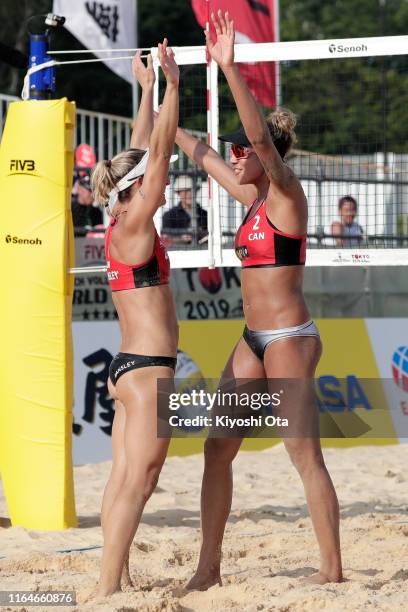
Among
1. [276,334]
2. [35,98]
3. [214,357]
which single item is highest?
[35,98]

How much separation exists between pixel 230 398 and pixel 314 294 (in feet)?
22.1

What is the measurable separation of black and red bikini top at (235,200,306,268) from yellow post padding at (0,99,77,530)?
6.05 ft

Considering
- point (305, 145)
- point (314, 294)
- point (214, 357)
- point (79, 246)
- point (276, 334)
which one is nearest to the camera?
point (276, 334)

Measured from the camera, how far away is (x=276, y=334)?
4555 mm

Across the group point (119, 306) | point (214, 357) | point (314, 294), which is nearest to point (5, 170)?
point (119, 306)

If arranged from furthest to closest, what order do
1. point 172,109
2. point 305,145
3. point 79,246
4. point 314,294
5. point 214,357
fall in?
point 305,145
point 314,294
point 79,246
point 214,357
point 172,109

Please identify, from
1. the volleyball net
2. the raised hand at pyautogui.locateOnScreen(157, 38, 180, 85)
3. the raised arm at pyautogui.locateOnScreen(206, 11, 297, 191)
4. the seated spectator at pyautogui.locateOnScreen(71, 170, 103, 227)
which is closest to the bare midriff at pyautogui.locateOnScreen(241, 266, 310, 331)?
the raised arm at pyautogui.locateOnScreen(206, 11, 297, 191)

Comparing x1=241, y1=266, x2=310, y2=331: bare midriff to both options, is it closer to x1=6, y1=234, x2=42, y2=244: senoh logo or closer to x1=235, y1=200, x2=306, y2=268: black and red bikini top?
x1=235, y1=200, x2=306, y2=268: black and red bikini top

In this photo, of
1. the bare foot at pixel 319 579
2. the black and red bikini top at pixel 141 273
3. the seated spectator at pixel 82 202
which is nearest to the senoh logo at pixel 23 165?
the black and red bikini top at pixel 141 273

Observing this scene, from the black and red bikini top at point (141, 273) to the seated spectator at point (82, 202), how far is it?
5961mm

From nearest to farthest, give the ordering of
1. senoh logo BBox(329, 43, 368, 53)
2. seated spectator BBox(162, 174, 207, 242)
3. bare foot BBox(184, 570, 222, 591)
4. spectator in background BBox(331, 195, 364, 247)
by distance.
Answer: bare foot BBox(184, 570, 222, 591) < senoh logo BBox(329, 43, 368, 53) < seated spectator BBox(162, 174, 207, 242) < spectator in background BBox(331, 195, 364, 247)

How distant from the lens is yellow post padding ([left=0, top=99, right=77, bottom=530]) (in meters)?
6.11

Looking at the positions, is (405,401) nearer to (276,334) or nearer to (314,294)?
(314,294)

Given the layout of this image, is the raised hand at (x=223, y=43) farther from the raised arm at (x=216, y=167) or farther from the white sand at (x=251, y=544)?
the white sand at (x=251, y=544)
